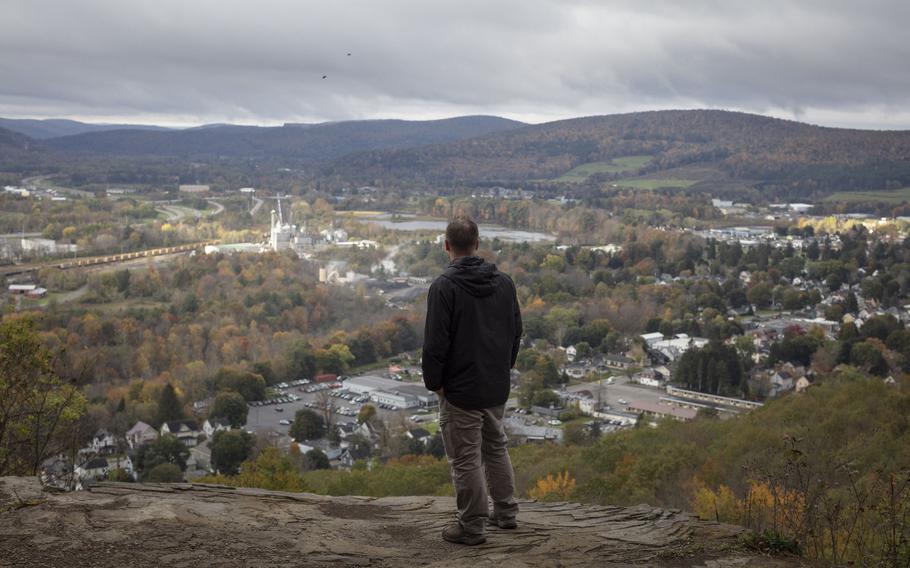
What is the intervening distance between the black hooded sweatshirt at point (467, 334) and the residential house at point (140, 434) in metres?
16.2

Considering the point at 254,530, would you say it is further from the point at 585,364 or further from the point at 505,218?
the point at 505,218

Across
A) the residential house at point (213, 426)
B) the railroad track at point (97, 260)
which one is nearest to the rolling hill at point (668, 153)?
the railroad track at point (97, 260)

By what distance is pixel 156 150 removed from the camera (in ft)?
198

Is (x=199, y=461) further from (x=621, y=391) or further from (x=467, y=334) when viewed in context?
(x=467, y=334)

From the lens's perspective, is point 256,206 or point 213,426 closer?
point 213,426

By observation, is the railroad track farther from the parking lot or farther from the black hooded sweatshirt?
the black hooded sweatshirt

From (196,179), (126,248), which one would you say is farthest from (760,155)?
(126,248)

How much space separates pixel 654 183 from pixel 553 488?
197 ft

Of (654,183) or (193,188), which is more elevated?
(654,183)

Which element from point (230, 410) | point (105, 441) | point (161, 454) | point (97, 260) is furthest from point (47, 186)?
point (161, 454)

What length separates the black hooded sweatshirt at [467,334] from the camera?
3.43 m

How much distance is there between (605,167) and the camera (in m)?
73.4

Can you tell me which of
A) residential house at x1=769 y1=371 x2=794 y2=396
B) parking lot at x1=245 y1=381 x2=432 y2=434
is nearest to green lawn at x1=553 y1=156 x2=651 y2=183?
residential house at x1=769 y1=371 x2=794 y2=396

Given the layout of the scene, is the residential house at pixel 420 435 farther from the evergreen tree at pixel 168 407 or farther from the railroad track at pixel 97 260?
the railroad track at pixel 97 260
